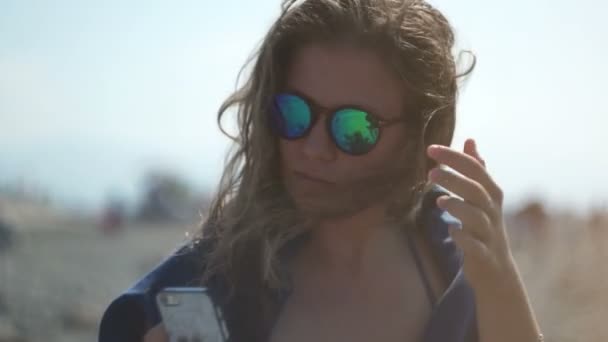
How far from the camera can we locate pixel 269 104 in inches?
97.0

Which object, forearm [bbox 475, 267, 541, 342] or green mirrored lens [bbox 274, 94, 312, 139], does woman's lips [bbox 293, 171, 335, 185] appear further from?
forearm [bbox 475, 267, 541, 342]

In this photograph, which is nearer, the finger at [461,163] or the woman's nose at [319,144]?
the finger at [461,163]

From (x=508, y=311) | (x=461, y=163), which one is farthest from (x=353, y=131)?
(x=508, y=311)

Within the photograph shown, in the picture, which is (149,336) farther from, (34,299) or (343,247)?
(34,299)

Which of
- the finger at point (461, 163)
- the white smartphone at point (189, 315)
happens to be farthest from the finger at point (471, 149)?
the white smartphone at point (189, 315)

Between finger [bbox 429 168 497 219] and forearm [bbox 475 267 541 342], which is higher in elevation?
finger [bbox 429 168 497 219]

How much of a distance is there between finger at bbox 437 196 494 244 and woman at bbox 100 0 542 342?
223 millimetres

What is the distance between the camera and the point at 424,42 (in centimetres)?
253

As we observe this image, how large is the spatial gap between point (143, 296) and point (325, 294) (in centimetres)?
44

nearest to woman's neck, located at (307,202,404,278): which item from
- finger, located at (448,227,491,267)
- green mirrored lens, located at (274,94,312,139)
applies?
green mirrored lens, located at (274,94,312,139)

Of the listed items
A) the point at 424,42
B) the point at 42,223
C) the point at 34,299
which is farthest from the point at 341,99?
the point at 42,223

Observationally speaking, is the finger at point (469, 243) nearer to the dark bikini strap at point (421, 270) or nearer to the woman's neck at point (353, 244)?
the dark bikini strap at point (421, 270)

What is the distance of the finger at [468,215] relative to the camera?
1.94 m

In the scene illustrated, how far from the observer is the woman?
7.52 feet
